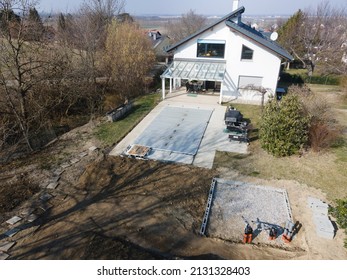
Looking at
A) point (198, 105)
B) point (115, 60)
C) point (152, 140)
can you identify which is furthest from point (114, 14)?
point (152, 140)

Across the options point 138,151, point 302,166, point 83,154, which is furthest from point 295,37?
point 83,154

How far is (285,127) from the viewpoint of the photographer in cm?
1359

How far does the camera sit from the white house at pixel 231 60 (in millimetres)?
21000

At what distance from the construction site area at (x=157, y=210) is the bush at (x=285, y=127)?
1835mm

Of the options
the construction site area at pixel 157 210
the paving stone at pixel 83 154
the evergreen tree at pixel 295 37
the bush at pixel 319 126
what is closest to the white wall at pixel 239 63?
the bush at pixel 319 126

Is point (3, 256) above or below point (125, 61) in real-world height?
below

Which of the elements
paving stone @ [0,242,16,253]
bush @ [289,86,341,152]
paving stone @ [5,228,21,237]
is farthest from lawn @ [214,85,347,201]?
paving stone @ [0,242,16,253]

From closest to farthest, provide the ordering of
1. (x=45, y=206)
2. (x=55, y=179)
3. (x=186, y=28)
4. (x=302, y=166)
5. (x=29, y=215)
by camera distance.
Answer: (x=29, y=215) → (x=45, y=206) → (x=55, y=179) → (x=302, y=166) → (x=186, y=28)

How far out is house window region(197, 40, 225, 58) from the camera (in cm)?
2230

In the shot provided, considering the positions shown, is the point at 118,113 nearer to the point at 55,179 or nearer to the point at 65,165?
the point at 65,165

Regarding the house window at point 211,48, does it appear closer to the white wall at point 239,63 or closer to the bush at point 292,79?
the white wall at point 239,63

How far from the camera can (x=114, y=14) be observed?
3497cm

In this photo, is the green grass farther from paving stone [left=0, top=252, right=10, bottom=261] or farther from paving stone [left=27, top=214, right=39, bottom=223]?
paving stone [left=0, top=252, right=10, bottom=261]

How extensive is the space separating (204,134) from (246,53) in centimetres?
969
